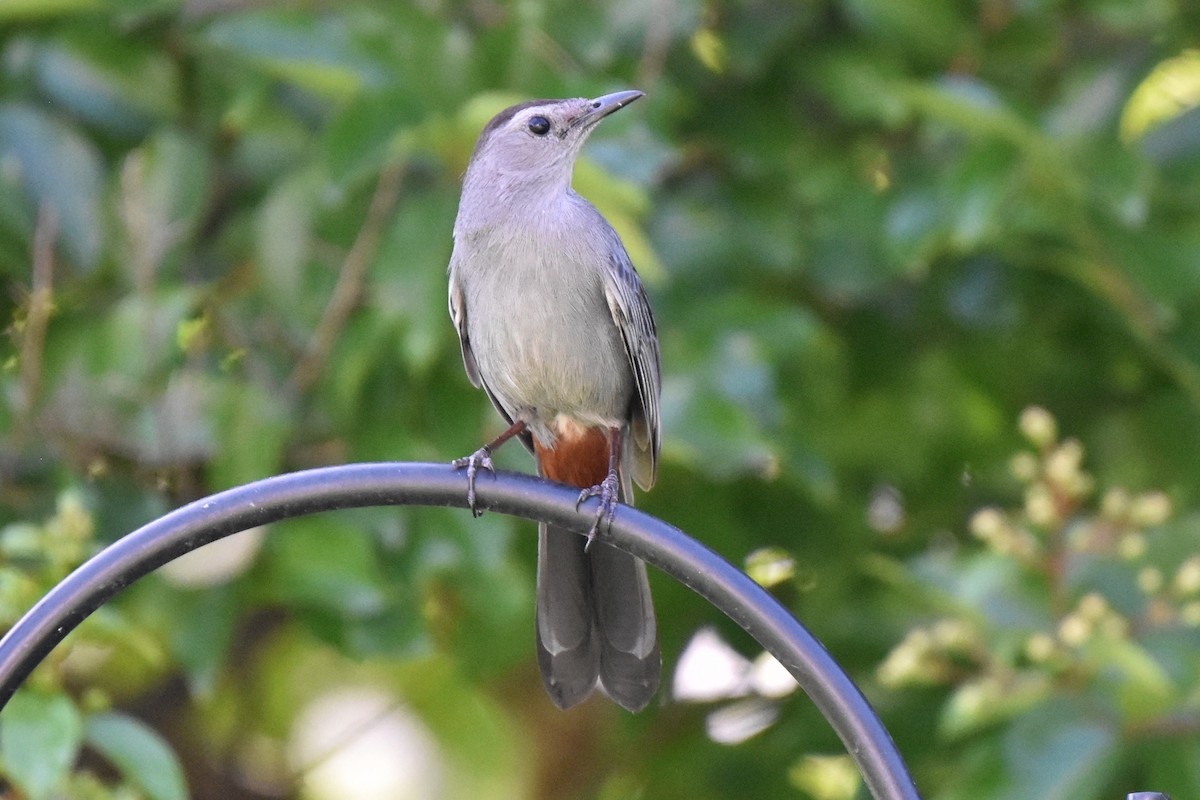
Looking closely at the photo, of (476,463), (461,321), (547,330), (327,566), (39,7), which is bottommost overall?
(476,463)

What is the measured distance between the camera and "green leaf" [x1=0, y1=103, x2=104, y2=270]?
4.01 meters

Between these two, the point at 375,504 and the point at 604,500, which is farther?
the point at 604,500

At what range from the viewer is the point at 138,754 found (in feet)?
10.9

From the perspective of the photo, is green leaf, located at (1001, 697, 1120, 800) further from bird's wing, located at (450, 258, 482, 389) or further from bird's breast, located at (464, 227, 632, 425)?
bird's wing, located at (450, 258, 482, 389)

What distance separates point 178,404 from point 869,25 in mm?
2010

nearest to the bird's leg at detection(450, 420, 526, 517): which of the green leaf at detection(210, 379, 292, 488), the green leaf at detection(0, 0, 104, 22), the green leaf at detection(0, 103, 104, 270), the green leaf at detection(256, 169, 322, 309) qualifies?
the green leaf at detection(210, 379, 292, 488)

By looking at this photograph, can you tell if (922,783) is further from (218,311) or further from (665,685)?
(218,311)

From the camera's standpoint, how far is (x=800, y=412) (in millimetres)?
4301

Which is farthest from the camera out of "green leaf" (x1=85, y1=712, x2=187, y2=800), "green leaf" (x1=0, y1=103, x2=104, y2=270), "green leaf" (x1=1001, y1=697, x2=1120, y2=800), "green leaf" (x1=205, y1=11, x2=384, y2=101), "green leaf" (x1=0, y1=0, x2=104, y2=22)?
"green leaf" (x1=0, y1=103, x2=104, y2=270)

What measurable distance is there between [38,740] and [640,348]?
1550mm

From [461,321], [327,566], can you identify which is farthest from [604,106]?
[327,566]

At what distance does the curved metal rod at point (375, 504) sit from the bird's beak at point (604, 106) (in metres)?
1.37

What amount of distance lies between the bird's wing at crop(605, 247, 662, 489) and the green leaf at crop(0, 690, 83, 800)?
1.38m

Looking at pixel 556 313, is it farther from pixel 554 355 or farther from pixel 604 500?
pixel 604 500
